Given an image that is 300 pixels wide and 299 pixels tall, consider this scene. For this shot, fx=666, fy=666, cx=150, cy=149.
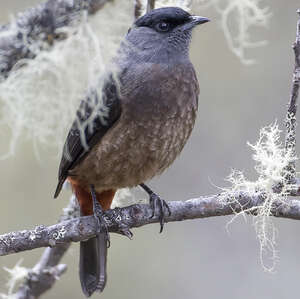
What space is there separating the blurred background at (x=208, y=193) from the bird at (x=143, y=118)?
69.5 inches

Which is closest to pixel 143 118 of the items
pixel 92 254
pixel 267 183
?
pixel 267 183

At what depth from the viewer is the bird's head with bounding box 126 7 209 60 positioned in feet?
11.7

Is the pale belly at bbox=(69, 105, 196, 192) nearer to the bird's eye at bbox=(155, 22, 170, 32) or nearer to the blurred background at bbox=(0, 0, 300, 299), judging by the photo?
the bird's eye at bbox=(155, 22, 170, 32)

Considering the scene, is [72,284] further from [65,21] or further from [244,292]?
[65,21]

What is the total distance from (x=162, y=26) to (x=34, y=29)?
6.87ft

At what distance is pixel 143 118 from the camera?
3.46 meters

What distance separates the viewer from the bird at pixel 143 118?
3.48m

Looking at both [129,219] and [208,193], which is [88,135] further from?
[208,193]

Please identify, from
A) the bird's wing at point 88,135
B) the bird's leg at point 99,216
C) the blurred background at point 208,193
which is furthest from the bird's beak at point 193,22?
the blurred background at point 208,193

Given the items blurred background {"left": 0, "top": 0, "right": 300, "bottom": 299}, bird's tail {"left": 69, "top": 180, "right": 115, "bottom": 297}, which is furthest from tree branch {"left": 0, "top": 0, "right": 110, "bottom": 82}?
blurred background {"left": 0, "top": 0, "right": 300, "bottom": 299}

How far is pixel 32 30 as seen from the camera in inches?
65.2

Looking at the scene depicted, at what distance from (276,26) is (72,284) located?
3.04m

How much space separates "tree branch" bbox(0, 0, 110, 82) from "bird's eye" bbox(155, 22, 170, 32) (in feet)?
6.47

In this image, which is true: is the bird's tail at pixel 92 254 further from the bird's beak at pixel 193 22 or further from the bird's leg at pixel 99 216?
the bird's beak at pixel 193 22
